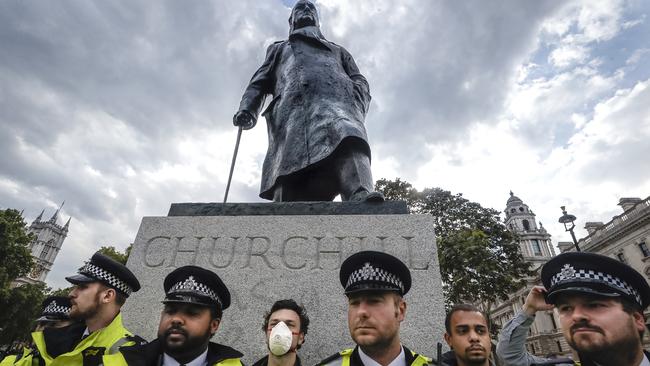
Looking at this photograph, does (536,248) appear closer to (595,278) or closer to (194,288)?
(595,278)

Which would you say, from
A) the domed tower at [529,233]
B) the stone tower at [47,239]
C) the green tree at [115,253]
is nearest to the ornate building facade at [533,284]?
the domed tower at [529,233]

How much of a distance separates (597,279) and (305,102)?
12.7ft

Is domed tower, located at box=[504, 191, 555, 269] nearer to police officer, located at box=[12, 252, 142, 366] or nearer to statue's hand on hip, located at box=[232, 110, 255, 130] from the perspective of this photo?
statue's hand on hip, located at box=[232, 110, 255, 130]

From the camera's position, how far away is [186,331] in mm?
2062

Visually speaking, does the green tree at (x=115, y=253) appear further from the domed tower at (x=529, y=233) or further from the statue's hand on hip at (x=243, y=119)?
the domed tower at (x=529, y=233)

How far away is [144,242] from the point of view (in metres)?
3.66

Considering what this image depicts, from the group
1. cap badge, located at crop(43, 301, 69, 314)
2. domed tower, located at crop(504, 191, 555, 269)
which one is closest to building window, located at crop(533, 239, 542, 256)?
domed tower, located at crop(504, 191, 555, 269)

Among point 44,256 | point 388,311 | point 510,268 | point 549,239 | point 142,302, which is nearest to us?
point 388,311

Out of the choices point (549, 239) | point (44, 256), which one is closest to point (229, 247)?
point (549, 239)

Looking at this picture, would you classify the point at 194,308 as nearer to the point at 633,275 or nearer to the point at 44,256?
the point at 633,275

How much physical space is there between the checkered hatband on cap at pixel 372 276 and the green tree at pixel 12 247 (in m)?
30.0

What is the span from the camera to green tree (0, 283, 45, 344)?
25938 mm

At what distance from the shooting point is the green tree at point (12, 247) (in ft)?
76.2

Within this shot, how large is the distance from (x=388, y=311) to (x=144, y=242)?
282cm
